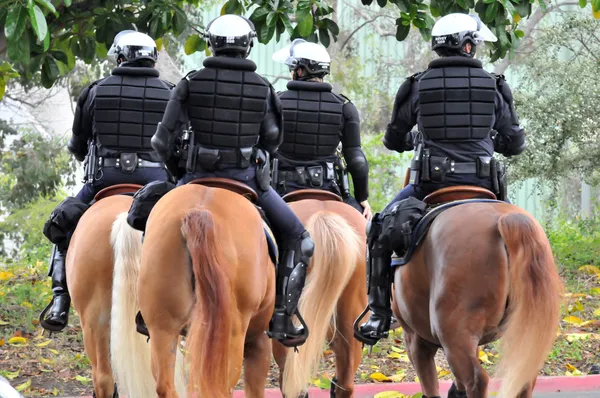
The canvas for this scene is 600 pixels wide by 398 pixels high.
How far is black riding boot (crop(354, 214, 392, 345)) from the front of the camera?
7227 mm

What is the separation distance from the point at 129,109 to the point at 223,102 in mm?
1713

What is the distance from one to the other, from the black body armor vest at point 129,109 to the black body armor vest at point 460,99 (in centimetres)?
214

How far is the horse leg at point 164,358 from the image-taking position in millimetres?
5953

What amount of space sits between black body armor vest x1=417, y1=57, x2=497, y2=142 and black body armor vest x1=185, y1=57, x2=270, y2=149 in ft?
4.26

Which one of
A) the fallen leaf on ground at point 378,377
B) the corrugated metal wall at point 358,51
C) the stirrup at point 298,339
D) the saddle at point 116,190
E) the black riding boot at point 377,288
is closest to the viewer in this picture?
the stirrup at point 298,339

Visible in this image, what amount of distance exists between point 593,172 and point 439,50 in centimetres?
986

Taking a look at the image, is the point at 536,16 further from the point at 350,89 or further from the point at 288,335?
the point at 288,335

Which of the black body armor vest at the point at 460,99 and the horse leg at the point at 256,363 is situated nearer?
the horse leg at the point at 256,363

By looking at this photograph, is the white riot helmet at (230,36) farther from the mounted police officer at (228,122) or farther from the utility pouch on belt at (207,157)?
the utility pouch on belt at (207,157)

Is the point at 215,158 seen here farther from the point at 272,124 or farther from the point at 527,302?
the point at 527,302

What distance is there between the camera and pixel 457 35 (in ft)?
23.4

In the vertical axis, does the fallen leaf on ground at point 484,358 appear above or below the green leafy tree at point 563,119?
below

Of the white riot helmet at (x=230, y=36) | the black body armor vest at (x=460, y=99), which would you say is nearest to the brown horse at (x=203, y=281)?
the white riot helmet at (x=230, y=36)

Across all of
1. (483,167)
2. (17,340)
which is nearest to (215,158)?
(483,167)
